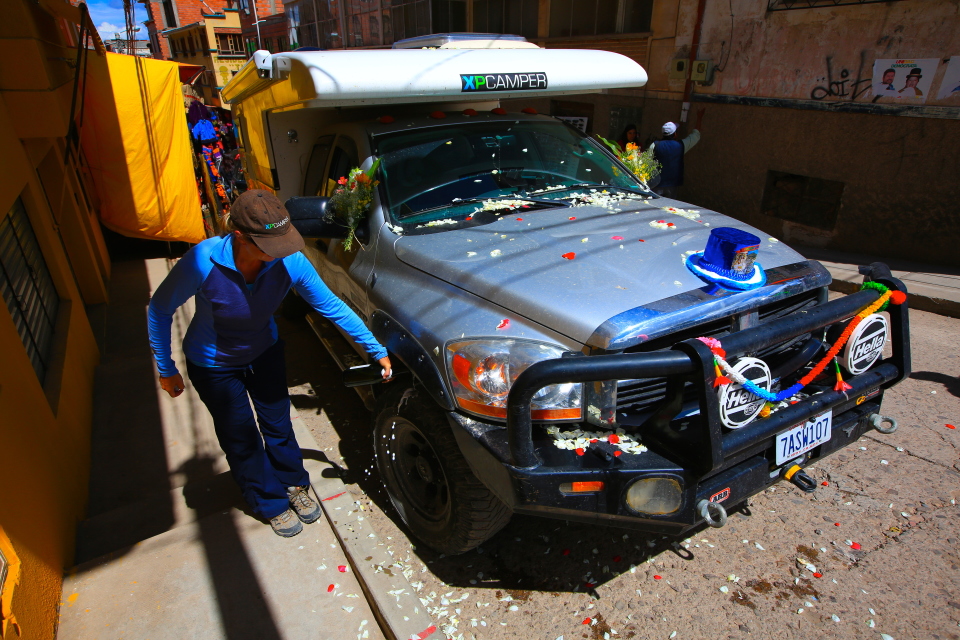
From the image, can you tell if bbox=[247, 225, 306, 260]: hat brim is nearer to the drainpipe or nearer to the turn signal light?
the turn signal light

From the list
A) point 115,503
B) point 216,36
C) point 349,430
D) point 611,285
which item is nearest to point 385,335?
point 611,285

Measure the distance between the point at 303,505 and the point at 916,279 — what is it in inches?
270

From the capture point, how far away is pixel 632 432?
2348 millimetres

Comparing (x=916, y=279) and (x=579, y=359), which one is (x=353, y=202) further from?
(x=916, y=279)

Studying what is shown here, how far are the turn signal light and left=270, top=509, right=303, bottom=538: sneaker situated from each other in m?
1.58

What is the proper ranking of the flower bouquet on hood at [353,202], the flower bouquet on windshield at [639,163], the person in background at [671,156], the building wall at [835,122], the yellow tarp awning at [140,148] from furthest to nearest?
the yellow tarp awning at [140,148]
the person in background at [671,156]
the building wall at [835,122]
the flower bouquet on windshield at [639,163]
the flower bouquet on hood at [353,202]

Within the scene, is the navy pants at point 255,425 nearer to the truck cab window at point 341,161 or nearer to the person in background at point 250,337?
the person in background at point 250,337

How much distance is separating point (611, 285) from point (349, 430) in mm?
2410

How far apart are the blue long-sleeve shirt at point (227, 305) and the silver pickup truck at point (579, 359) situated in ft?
1.25

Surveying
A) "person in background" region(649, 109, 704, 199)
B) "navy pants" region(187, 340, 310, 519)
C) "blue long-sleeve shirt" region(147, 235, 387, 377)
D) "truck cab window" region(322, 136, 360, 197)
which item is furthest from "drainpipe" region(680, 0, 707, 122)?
"navy pants" region(187, 340, 310, 519)

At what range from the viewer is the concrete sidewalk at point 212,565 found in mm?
2453

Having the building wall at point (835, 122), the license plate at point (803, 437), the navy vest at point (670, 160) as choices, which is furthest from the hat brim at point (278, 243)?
the building wall at point (835, 122)

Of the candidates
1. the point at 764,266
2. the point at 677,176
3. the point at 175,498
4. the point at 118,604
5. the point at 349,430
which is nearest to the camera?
the point at 118,604

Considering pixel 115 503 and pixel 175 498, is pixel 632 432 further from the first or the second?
pixel 115 503
